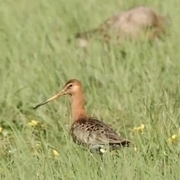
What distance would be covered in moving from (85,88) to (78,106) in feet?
4.05

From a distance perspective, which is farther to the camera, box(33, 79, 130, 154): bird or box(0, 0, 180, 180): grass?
box(33, 79, 130, 154): bird

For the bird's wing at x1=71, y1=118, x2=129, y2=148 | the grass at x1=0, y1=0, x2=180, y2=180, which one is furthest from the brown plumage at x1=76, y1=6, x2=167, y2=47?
the bird's wing at x1=71, y1=118, x2=129, y2=148

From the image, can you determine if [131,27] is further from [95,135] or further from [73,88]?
[95,135]

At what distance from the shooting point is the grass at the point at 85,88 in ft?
18.3

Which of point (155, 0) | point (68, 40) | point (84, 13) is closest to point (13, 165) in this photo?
point (68, 40)

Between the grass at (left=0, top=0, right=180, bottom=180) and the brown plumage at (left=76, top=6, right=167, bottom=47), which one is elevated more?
the grass at (left=0, top=0, right=180, bottom=180)

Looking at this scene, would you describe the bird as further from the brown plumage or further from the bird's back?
the brown plumage

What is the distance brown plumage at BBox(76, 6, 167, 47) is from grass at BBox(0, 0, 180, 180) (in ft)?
0.49

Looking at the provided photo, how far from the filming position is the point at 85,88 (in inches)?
321

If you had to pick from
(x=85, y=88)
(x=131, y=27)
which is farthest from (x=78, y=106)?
(x=131, y=27)

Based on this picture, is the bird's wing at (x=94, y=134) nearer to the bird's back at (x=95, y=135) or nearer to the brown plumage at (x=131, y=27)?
the bird's back at (x=95, y=135)

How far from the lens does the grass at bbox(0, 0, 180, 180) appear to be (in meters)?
5.57

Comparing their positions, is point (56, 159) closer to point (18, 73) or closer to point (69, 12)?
point (18, 73)

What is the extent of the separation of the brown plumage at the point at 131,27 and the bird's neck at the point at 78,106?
2.75 m
